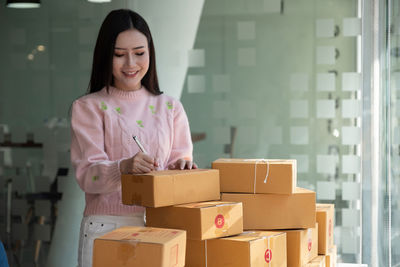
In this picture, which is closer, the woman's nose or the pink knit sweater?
the pink knit sweater

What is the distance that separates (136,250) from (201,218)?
352 millimetres

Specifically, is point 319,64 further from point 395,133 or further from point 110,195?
point 110,195

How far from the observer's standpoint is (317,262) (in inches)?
90.1

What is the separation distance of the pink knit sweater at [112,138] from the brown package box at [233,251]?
233mm

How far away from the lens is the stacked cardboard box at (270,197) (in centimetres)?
207

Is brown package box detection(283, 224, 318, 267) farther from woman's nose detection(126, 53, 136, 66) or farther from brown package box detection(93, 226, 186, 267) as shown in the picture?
woman's nose detection(126, 53, 136, 66)

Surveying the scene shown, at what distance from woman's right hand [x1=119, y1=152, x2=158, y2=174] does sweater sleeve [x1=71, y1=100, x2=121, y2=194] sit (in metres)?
0.07

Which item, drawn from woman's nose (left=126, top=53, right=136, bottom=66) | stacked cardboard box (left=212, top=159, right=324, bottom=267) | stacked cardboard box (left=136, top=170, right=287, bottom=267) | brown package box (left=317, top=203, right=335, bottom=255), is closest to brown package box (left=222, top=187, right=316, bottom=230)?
stacked cardboard box (left=212, top=159, right=324, bottom=267)

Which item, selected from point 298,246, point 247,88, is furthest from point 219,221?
point 247,88

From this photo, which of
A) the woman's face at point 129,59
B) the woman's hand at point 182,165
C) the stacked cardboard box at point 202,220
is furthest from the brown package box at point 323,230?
the woman's face at point 129,59

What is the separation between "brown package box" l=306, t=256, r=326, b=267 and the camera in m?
2.23

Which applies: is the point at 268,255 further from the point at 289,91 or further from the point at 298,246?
the point at 289,91

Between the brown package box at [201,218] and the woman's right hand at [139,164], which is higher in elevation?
the woman's right hand at [139,164]

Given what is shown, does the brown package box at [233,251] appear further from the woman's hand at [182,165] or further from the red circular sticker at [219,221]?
the woman's hand at [182,165]
